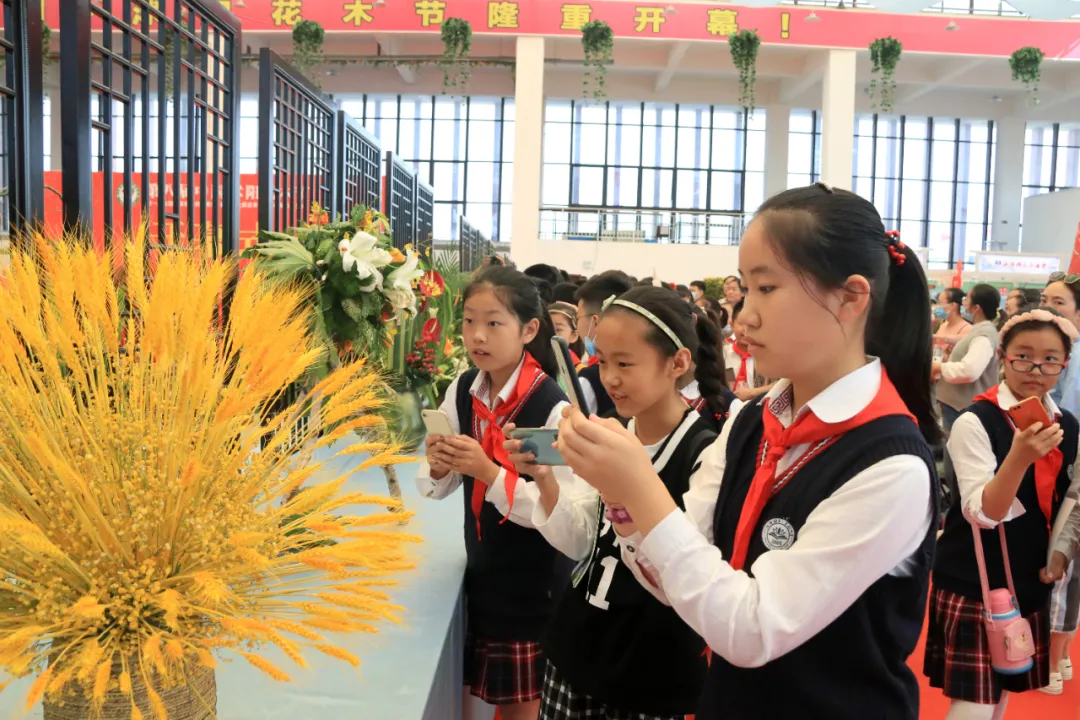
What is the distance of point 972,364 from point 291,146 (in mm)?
3367

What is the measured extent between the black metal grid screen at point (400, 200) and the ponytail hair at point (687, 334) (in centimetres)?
351

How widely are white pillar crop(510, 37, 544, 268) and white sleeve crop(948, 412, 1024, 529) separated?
→ 9774 millimetres

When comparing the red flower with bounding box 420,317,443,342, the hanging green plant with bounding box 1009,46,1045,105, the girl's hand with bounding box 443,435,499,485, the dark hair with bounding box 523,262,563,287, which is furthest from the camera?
the hanging green plant with bounding box 1009,46,1045,105

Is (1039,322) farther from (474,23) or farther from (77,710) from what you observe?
(474,23)

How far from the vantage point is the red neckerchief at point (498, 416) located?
1.81 m

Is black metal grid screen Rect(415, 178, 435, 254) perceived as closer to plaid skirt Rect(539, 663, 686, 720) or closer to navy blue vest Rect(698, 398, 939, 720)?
plaid skirt Rect(539, 663, 686, 720)

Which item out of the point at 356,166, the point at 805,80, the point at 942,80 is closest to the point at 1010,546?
the point at 356,166

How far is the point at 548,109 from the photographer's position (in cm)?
1620

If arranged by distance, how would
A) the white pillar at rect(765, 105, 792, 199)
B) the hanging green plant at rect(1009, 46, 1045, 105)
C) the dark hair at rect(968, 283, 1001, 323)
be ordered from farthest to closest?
the white pillar at rect(765, 105, 792, 199) → the hanging green plant at rect(1009, 46, 1045, 105) → the dark hair at rect(968, 283, 1001, 323)

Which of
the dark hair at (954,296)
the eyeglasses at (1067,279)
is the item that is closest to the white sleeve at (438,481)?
the eyeglasses at (1067,279)

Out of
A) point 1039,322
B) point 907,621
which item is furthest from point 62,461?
point 1039,322

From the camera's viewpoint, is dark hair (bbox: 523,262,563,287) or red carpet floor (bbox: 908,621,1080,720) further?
dark hair (bbox: 523,262,563,287)

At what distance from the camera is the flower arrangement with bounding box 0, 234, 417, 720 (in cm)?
63

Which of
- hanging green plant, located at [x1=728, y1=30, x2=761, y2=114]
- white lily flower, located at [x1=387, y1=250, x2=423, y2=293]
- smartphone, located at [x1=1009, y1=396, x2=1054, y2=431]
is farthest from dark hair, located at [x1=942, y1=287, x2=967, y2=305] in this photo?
hanging green plant, located at [x1=728, y1=30, x2=761, y2=114]
